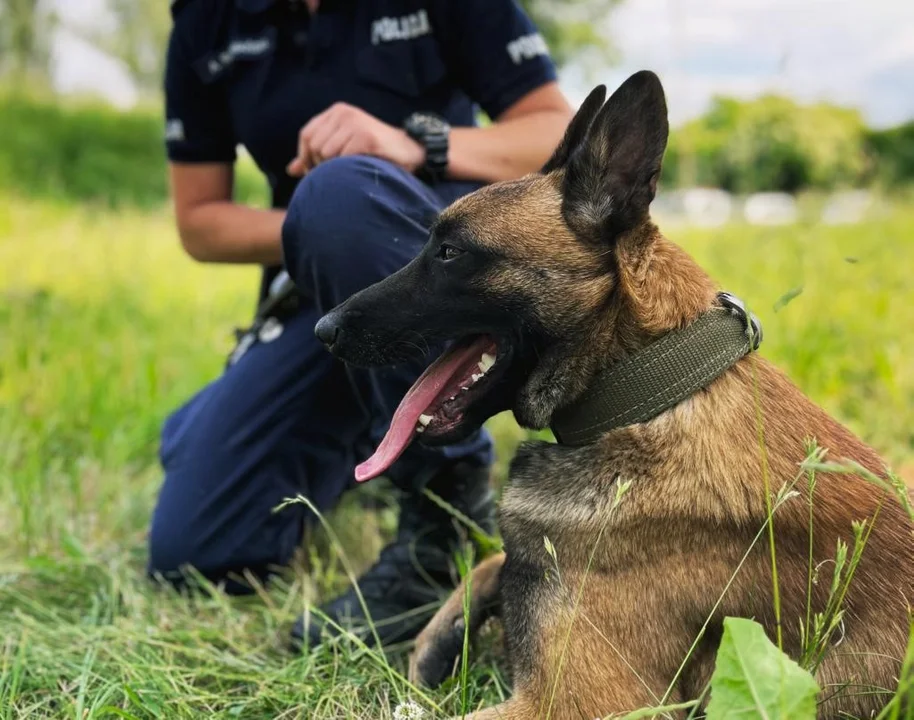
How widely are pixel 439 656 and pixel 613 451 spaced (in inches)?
26.6

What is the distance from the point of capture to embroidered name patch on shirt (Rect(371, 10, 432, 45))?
Answer: 264 centimetres

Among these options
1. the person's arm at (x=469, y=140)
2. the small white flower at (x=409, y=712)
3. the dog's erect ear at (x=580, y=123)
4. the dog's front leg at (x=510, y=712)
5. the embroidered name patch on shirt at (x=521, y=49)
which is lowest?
the small white flower at (x=409, y=712)

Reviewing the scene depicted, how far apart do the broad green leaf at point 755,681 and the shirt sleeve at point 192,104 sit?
2.33 meters

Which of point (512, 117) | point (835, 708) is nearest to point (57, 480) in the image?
point (512, 117)

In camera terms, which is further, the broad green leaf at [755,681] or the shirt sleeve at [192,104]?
the shirt sleeve at [192,104]

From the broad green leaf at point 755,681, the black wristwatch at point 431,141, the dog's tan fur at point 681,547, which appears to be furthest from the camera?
the black wristwatch at point 431,141

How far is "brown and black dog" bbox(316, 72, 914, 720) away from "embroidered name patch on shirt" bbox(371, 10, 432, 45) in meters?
1.03

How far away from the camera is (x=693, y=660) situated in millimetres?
1604

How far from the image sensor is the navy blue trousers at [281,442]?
2.32m

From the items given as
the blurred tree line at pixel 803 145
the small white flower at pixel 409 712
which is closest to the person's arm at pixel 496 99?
the small white flower at pixel 409 712

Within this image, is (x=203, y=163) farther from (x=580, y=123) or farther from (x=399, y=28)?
(x=580, y=123)

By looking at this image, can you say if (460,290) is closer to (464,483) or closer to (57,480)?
(464,483)

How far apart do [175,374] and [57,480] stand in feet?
3.91

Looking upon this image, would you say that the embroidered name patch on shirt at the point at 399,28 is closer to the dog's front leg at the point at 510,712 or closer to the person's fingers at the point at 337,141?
the person's fingers at the point at 337,141
